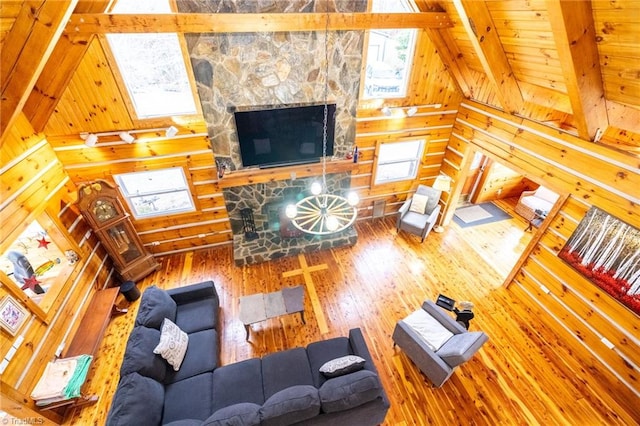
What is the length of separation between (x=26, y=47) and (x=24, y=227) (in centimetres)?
213

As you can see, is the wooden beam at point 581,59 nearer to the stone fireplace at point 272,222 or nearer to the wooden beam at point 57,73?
the stone fireplace at point 272,222

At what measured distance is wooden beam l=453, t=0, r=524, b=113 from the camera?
3289 millimetres

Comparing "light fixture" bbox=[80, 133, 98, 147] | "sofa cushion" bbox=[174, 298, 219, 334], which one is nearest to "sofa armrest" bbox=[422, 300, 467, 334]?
"sofa cushion" bbox=[174, 298, 219, 334]

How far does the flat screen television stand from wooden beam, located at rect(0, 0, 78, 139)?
219 cm

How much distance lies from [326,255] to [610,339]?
14.2ft

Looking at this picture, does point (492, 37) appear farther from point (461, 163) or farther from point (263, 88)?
point (263, 88)

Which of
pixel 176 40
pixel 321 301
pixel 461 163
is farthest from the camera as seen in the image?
pixel 461 163

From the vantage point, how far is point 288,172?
16.6ft

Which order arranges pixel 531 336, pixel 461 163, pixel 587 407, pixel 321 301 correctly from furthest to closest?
pixel 461 163 < pixel 321 301 < pixel 531 336 < pixel 587 407

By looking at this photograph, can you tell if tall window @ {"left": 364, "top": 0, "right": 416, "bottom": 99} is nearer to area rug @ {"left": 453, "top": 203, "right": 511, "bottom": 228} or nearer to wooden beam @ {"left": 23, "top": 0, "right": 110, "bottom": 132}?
area rug @ {"left": 453, "top": 203, "right": 511, "bottom": 228}

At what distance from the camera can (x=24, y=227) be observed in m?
3.35

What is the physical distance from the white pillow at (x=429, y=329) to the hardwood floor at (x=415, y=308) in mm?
519

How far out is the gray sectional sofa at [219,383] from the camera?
2.56 metres

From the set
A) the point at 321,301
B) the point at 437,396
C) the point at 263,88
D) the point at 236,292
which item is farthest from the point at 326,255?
the point at 263,88
